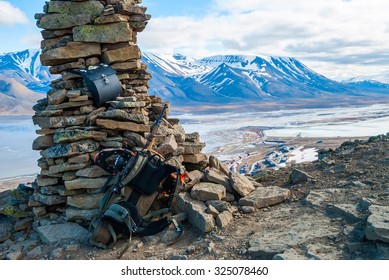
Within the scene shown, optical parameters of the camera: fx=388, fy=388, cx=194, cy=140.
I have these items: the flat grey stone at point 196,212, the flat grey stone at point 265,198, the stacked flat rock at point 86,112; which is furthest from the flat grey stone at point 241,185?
the stacked flat rock at point 86,112

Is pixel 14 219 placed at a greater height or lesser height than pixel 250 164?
greater

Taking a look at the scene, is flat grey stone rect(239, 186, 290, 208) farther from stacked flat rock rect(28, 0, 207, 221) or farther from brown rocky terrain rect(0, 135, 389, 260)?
stacked flat rock rect(28, 0, 207, 221)

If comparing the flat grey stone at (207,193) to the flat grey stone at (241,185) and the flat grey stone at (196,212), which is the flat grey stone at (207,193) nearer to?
the flat grey stone at (196,212)

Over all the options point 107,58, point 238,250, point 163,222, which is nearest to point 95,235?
point 163,222

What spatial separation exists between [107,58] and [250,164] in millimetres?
71893

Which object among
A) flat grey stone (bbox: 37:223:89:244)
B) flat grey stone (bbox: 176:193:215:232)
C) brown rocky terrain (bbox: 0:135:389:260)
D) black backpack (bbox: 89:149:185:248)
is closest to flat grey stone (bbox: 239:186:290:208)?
brown rocky terrain (bbox: 0:135:389:260)

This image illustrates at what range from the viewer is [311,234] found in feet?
22.1

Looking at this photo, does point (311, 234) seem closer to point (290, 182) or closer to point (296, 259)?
point (296, 259)

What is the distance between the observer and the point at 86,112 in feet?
31.4

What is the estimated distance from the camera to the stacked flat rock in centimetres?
897

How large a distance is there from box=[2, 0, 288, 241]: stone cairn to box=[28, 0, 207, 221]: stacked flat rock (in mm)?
23

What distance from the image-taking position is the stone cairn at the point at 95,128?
877 cm

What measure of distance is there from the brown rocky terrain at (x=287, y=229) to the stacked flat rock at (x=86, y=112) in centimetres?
102

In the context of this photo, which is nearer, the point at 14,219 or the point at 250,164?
the point at 14,219
